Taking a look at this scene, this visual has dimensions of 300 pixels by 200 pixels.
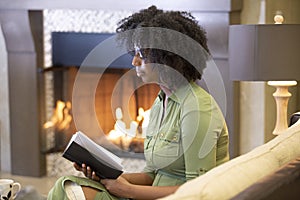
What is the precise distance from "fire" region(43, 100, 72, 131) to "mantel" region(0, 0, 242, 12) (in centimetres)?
76

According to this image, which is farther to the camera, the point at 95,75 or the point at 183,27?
the point at 95,75

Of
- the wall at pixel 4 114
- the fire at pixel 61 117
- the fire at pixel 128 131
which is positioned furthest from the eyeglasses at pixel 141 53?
the wall at pixel 4 114

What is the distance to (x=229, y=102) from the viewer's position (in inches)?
149

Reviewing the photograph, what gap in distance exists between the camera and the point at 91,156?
2.13m

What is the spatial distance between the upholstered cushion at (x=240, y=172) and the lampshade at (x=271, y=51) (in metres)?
0.79

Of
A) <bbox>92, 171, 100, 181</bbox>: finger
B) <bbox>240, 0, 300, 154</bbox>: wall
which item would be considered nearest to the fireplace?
<bbox>240, 0, 300, 154</bbox>: wall

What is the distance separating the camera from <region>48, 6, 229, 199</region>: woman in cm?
214

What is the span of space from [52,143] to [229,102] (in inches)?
60.3

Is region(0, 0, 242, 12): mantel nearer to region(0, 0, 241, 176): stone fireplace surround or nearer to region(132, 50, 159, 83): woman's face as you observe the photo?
region(0, 0, 241, 176): stone fireplace surround

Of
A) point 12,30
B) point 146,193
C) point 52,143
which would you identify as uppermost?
point 12,30

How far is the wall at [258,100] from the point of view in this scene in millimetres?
3717

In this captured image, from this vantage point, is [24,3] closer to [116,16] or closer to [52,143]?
[116,16]

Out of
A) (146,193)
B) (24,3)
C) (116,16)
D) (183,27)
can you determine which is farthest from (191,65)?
(24,3)

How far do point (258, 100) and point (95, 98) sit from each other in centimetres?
141
